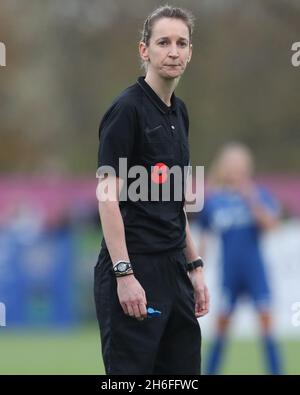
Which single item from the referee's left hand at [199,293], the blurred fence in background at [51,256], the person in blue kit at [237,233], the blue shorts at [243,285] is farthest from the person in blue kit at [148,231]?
the blurred fence in background at [51,256]

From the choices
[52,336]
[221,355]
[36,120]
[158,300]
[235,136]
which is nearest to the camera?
[158,300]

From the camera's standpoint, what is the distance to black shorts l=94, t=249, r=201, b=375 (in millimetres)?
5332

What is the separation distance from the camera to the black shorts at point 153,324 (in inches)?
210

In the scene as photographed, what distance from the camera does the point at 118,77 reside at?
2806 cm

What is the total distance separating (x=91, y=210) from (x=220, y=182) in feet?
16.3

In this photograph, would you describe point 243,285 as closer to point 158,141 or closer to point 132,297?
point 158,141

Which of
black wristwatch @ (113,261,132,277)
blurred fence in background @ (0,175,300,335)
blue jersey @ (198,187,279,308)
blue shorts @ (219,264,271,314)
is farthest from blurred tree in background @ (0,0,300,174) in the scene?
black wristwatch @ (113,261,132,277)

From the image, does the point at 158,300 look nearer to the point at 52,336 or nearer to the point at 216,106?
the point at 52,336

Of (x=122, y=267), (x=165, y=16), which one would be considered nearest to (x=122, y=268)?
(x=122, y=267)

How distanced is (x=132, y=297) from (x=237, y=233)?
6.09 meters

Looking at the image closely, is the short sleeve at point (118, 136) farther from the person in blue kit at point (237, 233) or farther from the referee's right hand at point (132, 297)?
the person in blue kit at point (237, 233)

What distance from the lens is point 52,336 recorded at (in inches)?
587

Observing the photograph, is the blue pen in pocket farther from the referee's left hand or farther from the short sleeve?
the short sleeve
